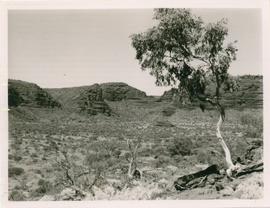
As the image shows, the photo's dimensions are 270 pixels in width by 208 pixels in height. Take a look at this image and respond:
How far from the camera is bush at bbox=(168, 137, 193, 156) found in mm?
5383

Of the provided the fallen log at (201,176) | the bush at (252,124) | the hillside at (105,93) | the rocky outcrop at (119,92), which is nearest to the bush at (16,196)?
the hillside at (105,93)

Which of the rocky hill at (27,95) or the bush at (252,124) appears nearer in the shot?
the rocky hill at (27,95)

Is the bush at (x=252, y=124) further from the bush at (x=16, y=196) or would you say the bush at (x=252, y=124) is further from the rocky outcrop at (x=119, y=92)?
the bush at (x=16, y=196)

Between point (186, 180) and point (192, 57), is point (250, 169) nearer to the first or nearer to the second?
point (186, 180)

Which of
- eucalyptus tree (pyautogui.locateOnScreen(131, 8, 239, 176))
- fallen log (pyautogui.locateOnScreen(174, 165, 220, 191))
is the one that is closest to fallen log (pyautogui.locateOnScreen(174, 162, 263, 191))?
fallen log (pyautogui.locateOnScreen(174, 165, 220, 191))

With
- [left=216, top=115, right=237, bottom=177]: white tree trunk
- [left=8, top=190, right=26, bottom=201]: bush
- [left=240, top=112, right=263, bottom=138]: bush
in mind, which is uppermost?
[left=240, top=112, right=263, bottom=138]: bush

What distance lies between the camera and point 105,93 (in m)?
5.31

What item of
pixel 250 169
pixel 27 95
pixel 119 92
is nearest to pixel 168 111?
pixel 119 92

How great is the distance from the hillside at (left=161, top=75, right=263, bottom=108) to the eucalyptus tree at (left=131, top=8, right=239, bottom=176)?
0.27 ft

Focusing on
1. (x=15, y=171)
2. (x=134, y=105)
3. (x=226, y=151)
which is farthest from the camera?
(x=226, y=151)

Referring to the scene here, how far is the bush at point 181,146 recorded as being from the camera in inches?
212

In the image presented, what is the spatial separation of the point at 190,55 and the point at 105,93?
117cm

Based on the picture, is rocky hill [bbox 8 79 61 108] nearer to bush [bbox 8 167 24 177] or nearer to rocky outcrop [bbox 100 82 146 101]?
rocky outcrop [bbox 100 82 146 101]

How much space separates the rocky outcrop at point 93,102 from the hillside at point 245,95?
28.8 inches
